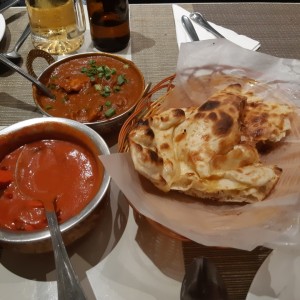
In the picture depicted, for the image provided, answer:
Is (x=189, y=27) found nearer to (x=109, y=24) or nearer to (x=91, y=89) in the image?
(x=109, y=24)

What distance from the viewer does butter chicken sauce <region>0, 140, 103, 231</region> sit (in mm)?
914

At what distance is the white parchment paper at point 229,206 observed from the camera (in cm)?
87

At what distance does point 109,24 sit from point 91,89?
380 mm

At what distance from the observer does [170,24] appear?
1769 millimetres

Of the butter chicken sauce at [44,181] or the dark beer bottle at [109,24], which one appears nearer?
the butter chicken sauce at [44,181]

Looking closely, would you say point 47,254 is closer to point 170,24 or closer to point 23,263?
point 23,263

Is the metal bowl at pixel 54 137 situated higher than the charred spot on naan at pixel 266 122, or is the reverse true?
the metal bowl at pixel 54 137

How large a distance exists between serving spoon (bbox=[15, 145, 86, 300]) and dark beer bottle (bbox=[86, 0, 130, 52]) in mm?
707

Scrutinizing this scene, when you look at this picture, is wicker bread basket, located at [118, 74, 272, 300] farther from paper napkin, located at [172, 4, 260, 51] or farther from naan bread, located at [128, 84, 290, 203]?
paper napkin, located at [172, 4, 260, 51]

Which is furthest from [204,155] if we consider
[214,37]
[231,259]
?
[214,37]

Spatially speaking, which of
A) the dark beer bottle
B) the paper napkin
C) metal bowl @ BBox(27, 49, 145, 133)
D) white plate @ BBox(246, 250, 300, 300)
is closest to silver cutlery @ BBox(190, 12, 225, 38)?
the paper napkin

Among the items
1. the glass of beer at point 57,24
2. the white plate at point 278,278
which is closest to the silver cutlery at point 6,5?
the glass of beer at point 57,24

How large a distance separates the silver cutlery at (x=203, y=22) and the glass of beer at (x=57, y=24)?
1.59 ft

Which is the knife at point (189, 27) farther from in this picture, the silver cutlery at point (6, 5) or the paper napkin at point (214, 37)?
the silver cutlery at point (6, 5)
